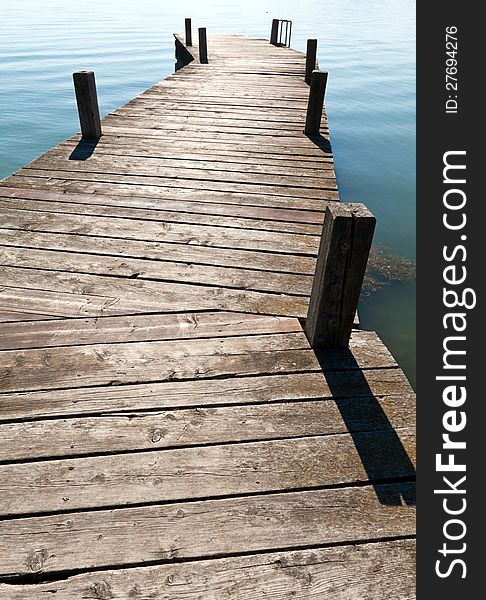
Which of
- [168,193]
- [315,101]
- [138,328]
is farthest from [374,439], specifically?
[315,101]

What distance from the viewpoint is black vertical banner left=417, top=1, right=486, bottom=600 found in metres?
1.74

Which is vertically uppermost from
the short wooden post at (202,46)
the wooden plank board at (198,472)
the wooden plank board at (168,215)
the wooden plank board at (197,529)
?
the short wooden post at (202,46)

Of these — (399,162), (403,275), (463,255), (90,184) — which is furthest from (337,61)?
(463,255)

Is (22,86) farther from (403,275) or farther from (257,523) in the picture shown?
(257,523)

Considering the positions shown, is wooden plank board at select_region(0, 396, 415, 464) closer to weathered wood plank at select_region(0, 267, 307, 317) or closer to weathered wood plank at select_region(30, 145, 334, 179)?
weathered wood plank at select_region(0, 267, 307, 317)

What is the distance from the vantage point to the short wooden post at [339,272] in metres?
2.26

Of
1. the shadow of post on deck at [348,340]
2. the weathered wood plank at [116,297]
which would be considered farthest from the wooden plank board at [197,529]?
the weathered wood plank at [116,297]

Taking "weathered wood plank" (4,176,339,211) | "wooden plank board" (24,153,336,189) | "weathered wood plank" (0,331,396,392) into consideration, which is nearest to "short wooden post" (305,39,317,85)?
"wooden plank board" (24,153,336,189)

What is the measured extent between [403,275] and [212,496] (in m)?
6.17

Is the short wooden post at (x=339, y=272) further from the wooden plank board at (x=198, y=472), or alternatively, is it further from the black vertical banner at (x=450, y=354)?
the wooden plank board at (x=198, y=472)

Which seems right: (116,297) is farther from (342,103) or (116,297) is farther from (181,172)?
(342,103)

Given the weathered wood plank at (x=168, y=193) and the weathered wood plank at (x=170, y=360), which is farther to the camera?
the weathered wood plank at (x=168, y=193)

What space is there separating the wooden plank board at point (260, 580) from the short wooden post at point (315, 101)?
5.92 metres

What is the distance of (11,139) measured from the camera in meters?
15.7
